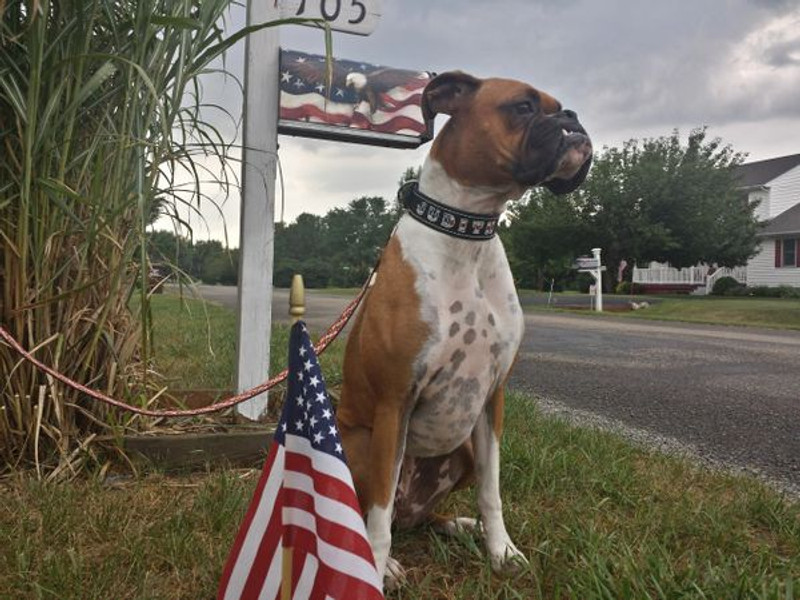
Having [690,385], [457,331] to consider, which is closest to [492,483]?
[457,331]

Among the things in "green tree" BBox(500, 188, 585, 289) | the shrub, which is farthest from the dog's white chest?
the shrub

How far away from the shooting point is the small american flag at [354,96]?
3.14 meters

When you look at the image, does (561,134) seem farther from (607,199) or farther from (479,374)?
(607,199)

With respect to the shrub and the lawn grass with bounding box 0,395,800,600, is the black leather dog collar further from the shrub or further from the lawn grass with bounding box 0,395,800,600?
the shrub

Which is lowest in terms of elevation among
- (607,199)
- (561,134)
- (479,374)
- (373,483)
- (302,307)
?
(373,483)

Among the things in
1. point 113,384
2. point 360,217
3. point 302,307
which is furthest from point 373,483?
point 360,217

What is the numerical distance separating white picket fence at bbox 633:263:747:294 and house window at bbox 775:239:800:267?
5.37 ft

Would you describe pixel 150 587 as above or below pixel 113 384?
below

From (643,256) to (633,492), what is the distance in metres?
24.8

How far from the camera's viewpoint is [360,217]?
70.4m

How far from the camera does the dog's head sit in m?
1.56

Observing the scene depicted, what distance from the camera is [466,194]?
65.2 inches

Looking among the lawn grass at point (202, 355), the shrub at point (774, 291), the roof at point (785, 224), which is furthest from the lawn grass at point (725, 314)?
the roof at point (785, 224)

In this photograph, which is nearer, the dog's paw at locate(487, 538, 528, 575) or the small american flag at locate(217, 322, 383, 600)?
the small american flag at locate(217, 322, 383, 600)
